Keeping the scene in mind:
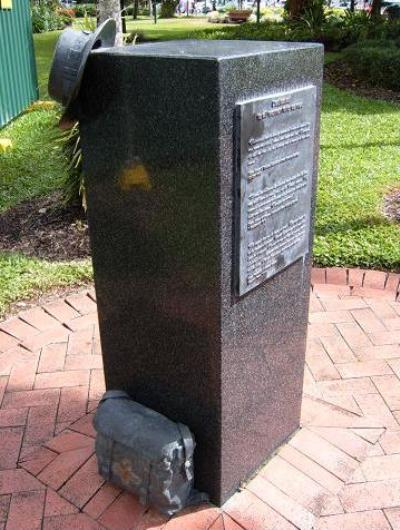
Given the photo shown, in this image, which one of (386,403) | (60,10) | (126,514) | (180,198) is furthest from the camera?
(60,10)

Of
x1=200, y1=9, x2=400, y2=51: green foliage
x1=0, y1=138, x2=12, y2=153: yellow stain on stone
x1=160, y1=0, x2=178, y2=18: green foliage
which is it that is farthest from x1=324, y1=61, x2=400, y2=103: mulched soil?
x1=160, y1=0, x2=178, y2=18: green foliage

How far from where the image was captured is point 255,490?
7.61 ft

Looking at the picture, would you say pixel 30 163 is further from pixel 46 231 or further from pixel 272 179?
pixel 272 179

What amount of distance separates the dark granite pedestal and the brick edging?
1.63m

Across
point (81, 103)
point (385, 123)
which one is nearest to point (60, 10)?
point (385, 123)

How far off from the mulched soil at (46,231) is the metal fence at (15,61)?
11.7 ft

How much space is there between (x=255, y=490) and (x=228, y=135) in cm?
140

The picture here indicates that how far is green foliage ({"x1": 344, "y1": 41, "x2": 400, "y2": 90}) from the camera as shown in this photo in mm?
10953

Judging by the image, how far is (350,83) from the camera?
1165 centimetres

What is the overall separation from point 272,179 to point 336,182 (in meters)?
4.01

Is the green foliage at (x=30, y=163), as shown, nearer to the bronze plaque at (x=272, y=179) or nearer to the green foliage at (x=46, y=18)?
the bronze plaque at (x=272, y=179)

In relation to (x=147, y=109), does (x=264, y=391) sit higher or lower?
lower

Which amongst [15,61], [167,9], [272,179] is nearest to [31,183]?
[15,61]

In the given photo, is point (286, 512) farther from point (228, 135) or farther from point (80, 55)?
point (80, 55)
